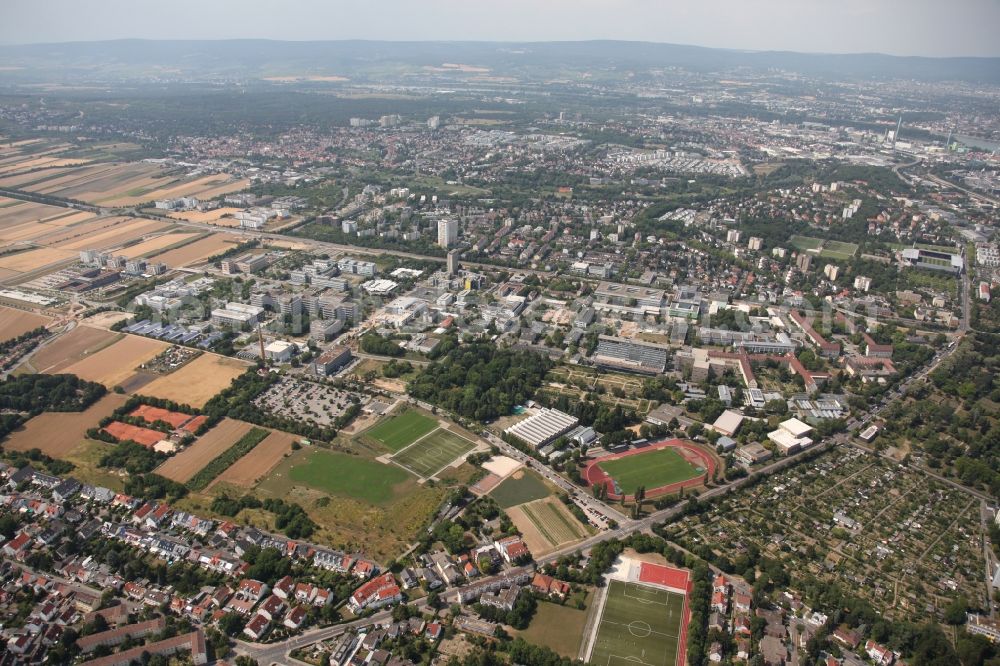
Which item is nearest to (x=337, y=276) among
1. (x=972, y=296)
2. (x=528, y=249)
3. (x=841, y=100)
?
(x=528, y=249)

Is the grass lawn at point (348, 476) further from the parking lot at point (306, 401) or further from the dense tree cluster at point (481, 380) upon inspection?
the dense tree cluster at point (481, 380)

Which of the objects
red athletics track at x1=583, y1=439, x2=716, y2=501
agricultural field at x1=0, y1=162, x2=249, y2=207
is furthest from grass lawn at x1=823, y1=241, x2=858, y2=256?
agricultural field at x1=0, y1=162, x2=249, y2=207

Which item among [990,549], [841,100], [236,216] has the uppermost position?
[841,100]

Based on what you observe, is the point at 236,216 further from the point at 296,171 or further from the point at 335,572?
the point at 335,572

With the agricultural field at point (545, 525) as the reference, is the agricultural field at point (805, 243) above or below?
above

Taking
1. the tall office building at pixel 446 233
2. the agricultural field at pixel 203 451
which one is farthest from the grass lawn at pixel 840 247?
the agricultural field at pixel 203 451
